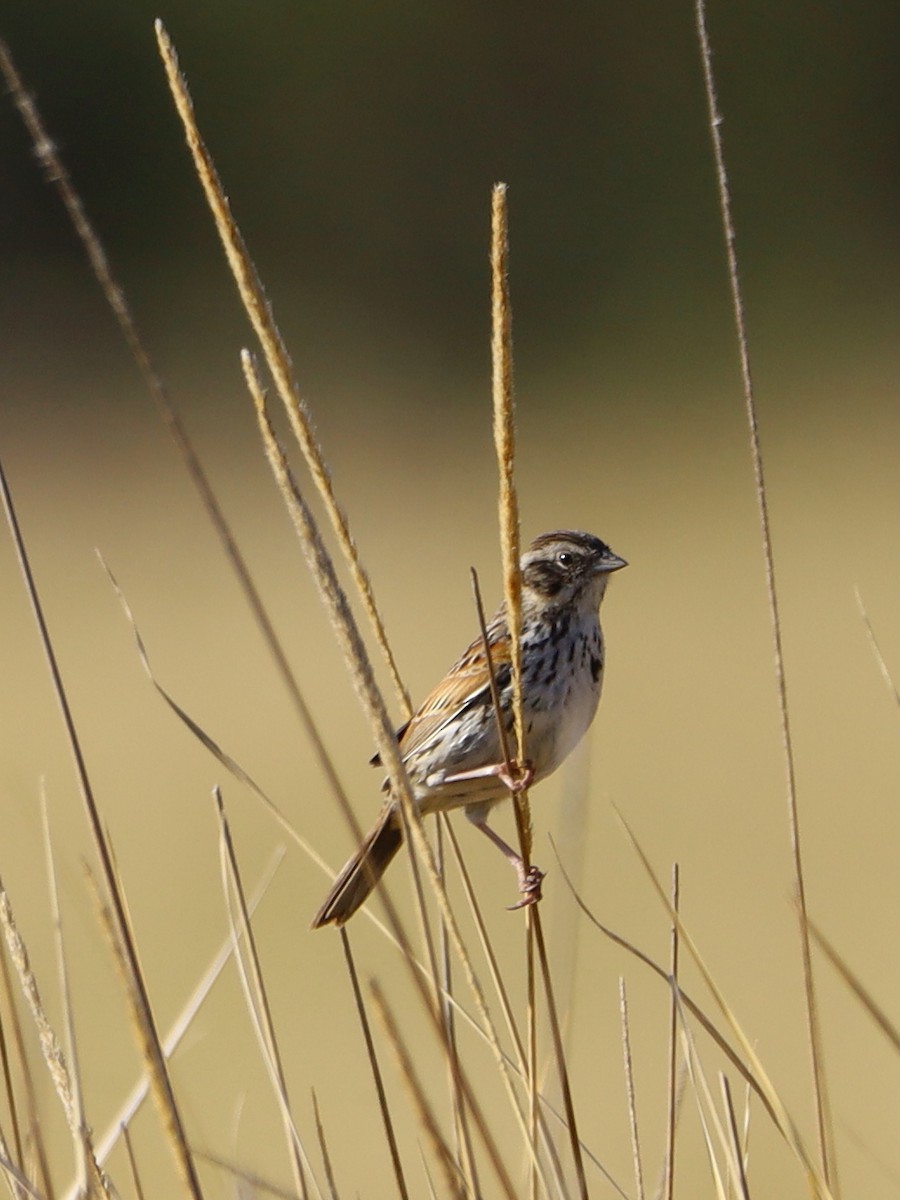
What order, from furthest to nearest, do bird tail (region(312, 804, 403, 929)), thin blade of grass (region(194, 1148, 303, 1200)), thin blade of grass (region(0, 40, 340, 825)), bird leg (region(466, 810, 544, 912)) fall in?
bird tail (region(312, 804, 403, 929)) → bird leg (region(466, 810, 544, 912)) → thin blade of grass (region(194, 1148, 303, 1200)) → thin blade of grass (region(0, 40, 340, 825))

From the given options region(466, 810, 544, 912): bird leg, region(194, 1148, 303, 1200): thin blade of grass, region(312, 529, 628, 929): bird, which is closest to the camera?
region(194, 1148, 303, 1200): thin blade of grass

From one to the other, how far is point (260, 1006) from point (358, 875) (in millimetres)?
969

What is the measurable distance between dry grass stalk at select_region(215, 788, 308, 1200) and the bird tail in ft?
2.15

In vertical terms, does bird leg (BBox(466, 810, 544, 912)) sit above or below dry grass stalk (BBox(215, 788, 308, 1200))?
above

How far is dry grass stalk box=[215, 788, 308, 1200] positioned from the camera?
6.61ft

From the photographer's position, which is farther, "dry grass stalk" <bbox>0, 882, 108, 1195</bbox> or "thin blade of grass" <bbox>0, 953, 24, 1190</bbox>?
"thin blade of grass" <bbox>0, 953, 24, 1190</bbox>

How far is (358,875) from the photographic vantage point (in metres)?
3.04

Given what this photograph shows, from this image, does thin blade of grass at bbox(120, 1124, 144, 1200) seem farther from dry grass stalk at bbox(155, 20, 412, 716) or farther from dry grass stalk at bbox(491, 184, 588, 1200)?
dry grass stalk at bbox(155, 20, 412, 716)

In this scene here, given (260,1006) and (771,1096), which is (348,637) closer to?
(260,1006)

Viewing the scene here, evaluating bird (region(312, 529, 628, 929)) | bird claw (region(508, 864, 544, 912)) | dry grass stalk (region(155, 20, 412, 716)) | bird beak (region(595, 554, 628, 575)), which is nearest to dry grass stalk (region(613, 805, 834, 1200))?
bird claw (region(508, 864, 544, 912))

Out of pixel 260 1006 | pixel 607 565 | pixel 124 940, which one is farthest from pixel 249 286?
pixel 607 565

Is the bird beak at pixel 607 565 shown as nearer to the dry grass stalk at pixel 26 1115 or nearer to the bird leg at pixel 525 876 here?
the bird leg at pixel 525 876

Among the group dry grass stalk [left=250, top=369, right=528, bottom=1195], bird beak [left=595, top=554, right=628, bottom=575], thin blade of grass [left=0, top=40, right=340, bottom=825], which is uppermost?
bird beak [left=595, top=554, right=628, bottom=575]

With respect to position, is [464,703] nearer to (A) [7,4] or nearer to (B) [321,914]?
(B) [321,914]
